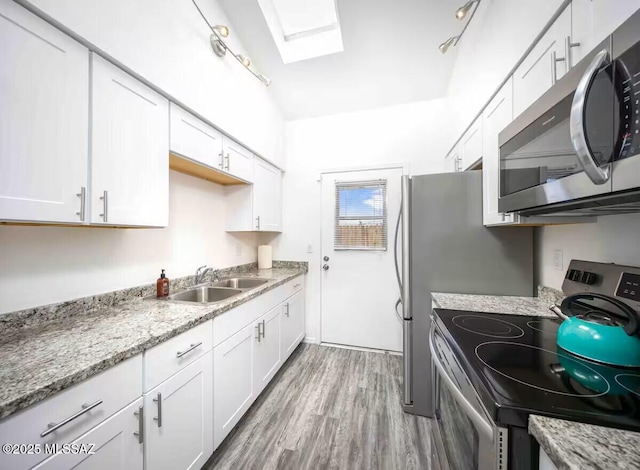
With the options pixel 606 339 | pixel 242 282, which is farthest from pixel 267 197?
pixel 606 339

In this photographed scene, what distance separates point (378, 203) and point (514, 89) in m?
1.64

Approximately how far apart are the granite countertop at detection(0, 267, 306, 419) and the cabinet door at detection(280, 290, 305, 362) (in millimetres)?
1042

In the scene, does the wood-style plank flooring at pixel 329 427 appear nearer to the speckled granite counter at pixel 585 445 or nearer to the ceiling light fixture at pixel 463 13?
the speckled granite counter at pixel 585 445

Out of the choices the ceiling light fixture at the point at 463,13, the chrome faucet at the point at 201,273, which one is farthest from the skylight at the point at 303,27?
the chrome faucet at the point at 201,273

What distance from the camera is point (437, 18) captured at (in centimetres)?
199

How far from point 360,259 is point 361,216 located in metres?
0.50

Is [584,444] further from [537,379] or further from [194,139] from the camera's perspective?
[194,139]

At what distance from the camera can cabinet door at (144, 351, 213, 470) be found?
39.8 inches

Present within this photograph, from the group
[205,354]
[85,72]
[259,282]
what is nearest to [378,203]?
[259,282]

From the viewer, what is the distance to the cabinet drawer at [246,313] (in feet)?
4.68

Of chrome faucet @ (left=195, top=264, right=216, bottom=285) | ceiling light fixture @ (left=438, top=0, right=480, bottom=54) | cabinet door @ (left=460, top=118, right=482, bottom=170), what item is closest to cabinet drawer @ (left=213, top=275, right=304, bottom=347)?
chrome faucet @ (left=195, top=264, right=216, bottom=285)

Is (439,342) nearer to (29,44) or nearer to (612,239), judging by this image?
(612,239)

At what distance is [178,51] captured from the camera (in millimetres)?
1525

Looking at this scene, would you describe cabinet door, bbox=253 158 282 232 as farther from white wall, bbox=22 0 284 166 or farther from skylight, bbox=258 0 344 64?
skylight, bbox=258 0 344 64
